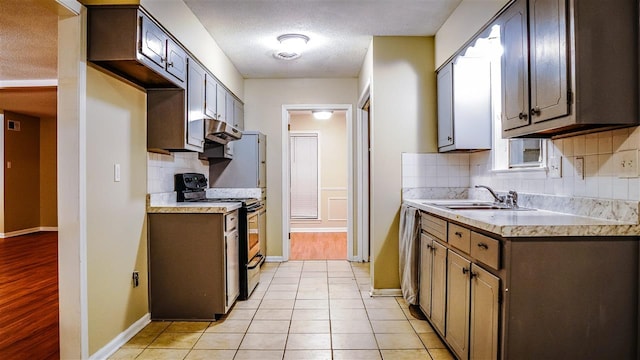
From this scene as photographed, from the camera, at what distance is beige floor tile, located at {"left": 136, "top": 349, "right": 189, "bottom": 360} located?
2.29 meters

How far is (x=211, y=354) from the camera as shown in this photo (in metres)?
2.34

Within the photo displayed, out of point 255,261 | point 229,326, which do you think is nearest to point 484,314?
point 229,326

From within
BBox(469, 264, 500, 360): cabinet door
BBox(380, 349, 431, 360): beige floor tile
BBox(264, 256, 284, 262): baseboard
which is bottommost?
BBox(380, 349, 431, 360): beige floor tile

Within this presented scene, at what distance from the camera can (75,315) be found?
2.07m

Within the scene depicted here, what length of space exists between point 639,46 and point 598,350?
1.31m

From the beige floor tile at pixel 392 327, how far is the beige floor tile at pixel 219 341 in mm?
970

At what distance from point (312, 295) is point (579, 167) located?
239 cm

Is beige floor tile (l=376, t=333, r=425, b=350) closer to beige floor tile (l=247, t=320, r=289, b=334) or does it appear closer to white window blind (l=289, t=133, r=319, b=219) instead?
beige floor tile (l=247, t=320, r=289, b=334)

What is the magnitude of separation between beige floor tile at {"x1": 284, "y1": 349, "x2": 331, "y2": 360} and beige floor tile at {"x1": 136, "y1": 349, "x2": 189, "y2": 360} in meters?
0.64

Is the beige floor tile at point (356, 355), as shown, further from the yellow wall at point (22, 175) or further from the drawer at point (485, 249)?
the yellow wall at point (22, 175)

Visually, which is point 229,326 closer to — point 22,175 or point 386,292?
point 386,292

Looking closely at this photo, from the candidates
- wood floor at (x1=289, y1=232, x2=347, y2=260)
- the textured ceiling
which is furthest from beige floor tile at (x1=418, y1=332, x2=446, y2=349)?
wood floor at (x1=289, y1=232, x2=347, y2=260)

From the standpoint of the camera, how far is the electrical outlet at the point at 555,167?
2.16 m

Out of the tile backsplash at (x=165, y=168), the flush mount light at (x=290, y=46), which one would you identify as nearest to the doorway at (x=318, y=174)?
the flush mount light at (x=290, y=46)
